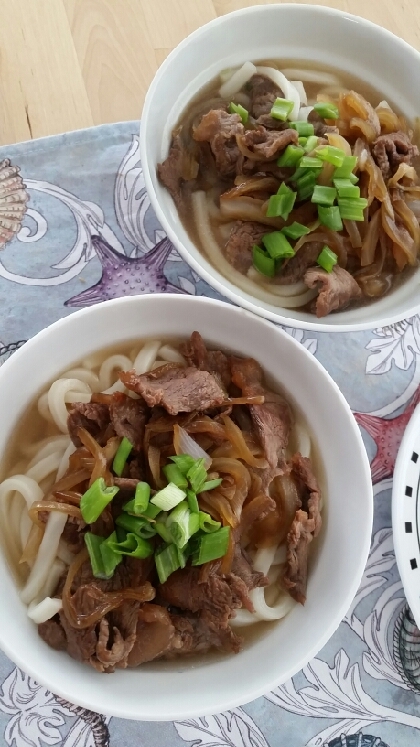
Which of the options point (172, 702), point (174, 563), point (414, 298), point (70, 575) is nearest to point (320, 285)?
point (414, 298)

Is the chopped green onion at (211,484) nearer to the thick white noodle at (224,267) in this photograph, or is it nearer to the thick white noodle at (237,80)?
the thick white noodle at (224,267)

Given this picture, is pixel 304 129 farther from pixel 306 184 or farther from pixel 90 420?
pixel 90 420

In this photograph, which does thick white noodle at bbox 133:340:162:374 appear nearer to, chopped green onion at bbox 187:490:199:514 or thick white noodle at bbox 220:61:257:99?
chopped green onion at bbox 187:490:199:514

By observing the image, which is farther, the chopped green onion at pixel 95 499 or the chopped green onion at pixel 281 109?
the chopped green onion at pixel 281 109

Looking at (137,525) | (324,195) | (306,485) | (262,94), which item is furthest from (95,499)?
(262,94)

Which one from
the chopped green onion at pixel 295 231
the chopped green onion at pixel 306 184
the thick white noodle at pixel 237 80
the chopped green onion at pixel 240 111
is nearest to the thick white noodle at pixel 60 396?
the chopped green onion at pixel 295 231

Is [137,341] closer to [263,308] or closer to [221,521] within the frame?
[263,308]
